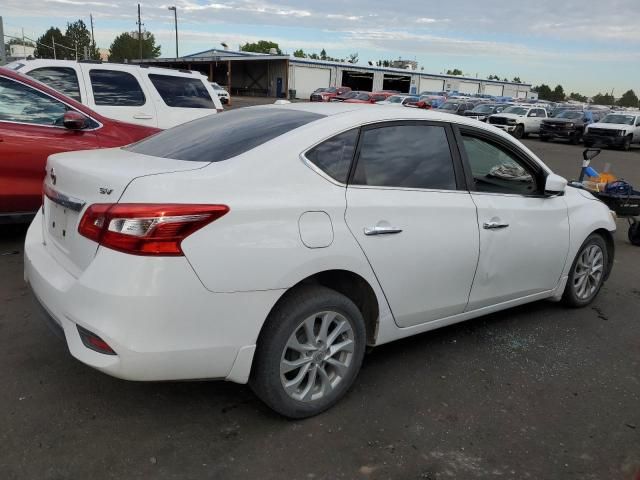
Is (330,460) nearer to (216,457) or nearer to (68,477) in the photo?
(216,457)

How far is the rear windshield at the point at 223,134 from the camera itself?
2938 millimetres

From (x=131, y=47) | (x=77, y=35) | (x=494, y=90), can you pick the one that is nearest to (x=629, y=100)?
(x=494, y=90)

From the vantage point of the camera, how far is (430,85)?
77125 millimetres

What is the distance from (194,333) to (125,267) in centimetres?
41

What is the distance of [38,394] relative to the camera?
3047 mm

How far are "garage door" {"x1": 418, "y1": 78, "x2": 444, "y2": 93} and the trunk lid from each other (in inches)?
3014

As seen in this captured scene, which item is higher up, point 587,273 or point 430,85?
point 430,85

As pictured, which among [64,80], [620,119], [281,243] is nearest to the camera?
[281,243]

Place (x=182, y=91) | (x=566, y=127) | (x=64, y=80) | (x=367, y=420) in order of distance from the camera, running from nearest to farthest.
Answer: (x=367, y=420)
(x=64, y=80)
(x=182, y=91)
(x=566, y=127)

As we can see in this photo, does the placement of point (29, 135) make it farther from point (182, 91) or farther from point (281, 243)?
point (281, 243)

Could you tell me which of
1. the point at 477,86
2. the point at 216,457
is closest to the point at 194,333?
the point at 216,457

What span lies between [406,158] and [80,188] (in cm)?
182

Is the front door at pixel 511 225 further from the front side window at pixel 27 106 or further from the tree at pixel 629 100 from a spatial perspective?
the tree at pixel 629 100

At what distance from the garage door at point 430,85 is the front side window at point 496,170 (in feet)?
246
